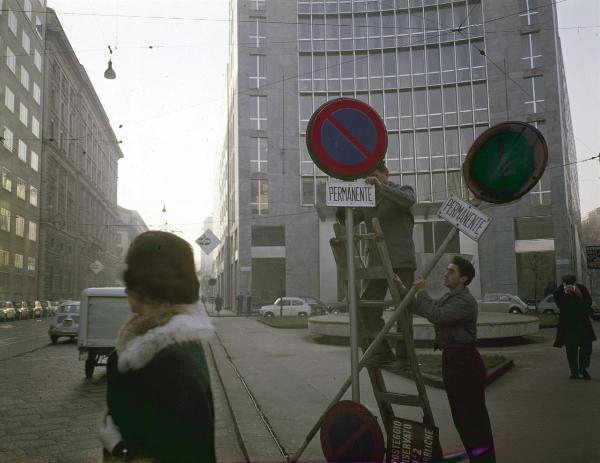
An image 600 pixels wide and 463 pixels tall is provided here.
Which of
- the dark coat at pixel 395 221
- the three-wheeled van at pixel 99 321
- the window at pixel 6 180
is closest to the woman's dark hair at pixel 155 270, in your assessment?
the dark coat at pixel 395 221

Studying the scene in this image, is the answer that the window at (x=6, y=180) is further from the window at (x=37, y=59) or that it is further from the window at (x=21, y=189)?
the window at (x=37, y=59)

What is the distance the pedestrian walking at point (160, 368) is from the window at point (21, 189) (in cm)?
4834

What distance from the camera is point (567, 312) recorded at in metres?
8.94

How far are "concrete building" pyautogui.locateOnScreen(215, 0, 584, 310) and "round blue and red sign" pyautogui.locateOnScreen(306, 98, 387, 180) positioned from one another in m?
34.8

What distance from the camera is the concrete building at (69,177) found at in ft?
173

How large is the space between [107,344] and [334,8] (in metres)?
38.4

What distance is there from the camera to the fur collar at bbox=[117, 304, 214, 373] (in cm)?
169

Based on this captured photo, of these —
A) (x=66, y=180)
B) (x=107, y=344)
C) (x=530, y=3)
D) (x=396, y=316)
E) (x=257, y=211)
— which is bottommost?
(x=107, y=344)

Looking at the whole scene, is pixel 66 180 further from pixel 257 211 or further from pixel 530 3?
pixel 530 3

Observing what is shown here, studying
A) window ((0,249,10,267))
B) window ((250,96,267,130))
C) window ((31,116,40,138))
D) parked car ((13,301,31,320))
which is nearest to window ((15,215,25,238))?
window ((0,249,10,267))

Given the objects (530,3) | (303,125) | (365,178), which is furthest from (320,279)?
(365,178)

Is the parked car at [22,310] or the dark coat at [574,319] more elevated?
the dark coat at [574,319]

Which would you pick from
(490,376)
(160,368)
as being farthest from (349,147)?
(490,376)

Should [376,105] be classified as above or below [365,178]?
above
